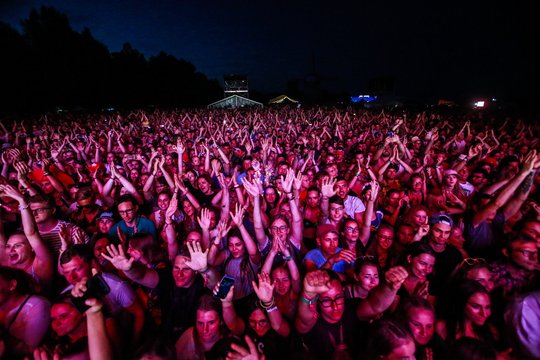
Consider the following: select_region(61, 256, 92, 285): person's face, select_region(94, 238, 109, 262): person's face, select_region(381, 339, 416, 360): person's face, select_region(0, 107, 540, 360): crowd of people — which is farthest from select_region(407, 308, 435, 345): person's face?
select_region(94, 238, 109, 262): person's face

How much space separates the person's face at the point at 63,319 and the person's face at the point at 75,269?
391 millimetres

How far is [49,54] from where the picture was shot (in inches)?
1100

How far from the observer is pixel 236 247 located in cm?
323

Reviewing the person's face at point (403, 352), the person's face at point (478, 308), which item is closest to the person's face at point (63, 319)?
the person's face at point (403, 352)

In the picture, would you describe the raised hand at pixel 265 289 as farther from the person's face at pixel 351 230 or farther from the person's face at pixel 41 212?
the person's face at pixel 41 212

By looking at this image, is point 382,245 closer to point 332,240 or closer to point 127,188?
point 332,240

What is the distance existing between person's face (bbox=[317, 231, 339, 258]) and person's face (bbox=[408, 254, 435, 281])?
2.68 ft

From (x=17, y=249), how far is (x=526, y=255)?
16.3 ft

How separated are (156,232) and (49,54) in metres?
34.3

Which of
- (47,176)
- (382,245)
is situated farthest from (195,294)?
(47,176)

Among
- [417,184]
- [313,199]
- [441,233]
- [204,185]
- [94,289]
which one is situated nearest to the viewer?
[94,289]

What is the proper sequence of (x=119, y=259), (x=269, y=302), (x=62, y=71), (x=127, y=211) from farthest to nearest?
(x=62, y=71)
(x=127, y=211)
(x=119, y=259)
(x=269, y=302)

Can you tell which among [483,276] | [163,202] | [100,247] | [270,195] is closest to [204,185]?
[163,202]

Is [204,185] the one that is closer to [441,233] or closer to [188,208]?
[188,208]
